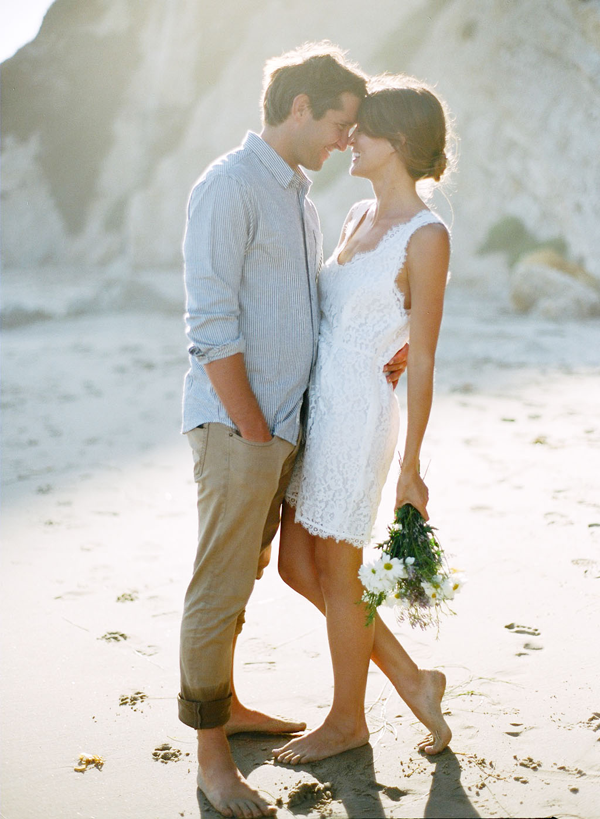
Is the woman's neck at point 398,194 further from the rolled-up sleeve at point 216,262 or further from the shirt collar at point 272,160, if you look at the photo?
the rolled-up sleeve at point 216,262

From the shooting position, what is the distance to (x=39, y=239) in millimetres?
18641

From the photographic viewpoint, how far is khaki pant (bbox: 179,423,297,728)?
243cm

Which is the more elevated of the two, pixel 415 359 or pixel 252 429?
pixel 415 359

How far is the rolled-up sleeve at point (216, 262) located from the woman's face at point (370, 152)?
52cm

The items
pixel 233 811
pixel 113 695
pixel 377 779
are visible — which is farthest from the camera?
pixel 113 695

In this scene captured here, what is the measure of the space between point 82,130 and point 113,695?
18046mm

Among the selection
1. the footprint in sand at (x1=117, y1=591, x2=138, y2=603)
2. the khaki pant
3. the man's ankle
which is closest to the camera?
the khaki pant

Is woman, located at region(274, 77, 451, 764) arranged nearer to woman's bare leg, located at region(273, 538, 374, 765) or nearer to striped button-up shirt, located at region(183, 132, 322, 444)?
woman's bare leg, located at region(273, 538, 374, 765)

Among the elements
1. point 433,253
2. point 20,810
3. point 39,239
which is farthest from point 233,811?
point 39,239

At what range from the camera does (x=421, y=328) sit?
2.52 m

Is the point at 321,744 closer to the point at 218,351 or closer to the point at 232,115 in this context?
the point at 218,351

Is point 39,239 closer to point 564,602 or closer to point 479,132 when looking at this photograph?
point 479,132

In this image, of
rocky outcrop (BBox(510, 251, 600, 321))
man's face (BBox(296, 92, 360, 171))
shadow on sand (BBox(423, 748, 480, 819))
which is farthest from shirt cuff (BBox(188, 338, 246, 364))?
rocky outcrop (BBox(510, 251, 600, 321))

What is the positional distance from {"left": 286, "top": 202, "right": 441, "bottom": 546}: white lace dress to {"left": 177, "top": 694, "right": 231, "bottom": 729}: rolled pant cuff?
0.59 meters
